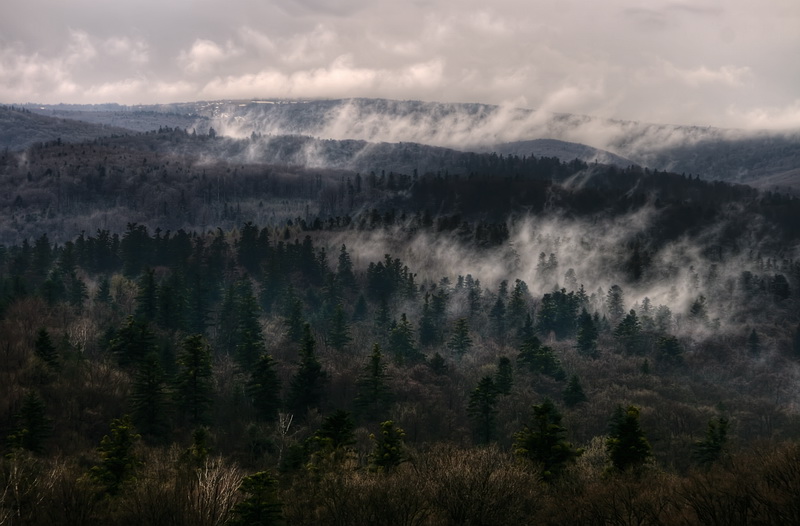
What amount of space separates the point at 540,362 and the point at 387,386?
34581mm

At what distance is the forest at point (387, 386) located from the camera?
3384 centimetres

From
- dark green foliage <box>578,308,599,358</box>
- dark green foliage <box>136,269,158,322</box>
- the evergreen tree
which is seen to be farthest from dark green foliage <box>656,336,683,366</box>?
dark green foliage <box>136,269,158,322</box>

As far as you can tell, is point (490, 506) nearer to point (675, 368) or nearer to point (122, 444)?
point (122, 444)

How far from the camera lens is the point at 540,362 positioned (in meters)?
110

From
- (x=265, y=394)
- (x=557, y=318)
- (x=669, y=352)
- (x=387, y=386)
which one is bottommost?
(x=669, y=352)

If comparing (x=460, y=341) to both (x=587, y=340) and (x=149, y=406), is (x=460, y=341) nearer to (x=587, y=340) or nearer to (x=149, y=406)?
(x=587, y=340)

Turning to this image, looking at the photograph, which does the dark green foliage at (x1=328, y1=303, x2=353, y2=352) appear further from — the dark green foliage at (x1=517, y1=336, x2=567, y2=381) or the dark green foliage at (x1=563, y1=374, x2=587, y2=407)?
the dark green foliage at (x1=563, y1=374, x2=587, y2=407)

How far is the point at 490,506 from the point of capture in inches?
1302

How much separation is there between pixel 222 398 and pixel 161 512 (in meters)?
59.1

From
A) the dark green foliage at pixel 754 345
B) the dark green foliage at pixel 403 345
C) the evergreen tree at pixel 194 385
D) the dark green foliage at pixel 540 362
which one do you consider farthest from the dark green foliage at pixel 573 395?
the dark green foliage at pixel 754 345

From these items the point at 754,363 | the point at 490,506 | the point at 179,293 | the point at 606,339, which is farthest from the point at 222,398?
the point at 754,363

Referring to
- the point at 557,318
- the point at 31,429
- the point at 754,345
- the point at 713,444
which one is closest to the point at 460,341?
the point at 557,318

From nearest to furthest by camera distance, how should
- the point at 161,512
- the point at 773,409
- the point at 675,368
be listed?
1. the point at 161,512
2. the point at 773,409
3. the point at 675,368

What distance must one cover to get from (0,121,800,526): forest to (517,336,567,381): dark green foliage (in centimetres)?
41
